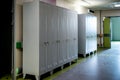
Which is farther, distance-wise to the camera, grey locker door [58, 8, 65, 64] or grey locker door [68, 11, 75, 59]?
grey locker door [68, 11, 75, 59]

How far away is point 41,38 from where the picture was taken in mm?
4840

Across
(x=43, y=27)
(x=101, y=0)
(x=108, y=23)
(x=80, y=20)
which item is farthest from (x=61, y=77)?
(x=108, y=23)

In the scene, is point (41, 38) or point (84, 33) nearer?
point (41, 38)

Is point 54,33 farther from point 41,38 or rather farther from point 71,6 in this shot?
point 71,6

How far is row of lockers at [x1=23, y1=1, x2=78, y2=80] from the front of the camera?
4770 millimetres

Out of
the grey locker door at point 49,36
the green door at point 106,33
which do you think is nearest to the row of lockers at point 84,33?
the grey locker door at point 49,36

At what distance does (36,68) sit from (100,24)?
9729mm

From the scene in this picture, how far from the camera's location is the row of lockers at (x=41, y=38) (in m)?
4.77

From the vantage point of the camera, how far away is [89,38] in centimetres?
914

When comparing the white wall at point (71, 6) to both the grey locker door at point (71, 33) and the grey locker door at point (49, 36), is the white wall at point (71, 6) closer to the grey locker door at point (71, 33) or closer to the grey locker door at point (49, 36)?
the grey locker door at point (71, 33)

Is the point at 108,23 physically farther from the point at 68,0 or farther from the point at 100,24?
the point at 68,0
